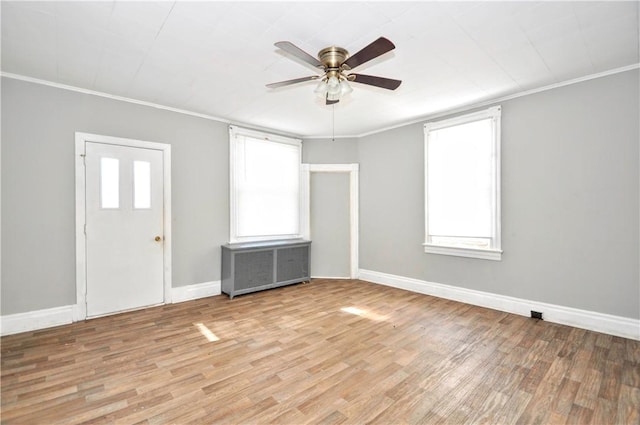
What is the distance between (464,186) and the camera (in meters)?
4.13

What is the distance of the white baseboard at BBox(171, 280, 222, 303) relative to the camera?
13.6ft

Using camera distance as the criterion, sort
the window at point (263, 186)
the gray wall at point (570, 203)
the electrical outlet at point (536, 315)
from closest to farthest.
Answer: the gray wall at point (570, 203), the electrical outlet at point (536, 315), the window at point (263, 186)

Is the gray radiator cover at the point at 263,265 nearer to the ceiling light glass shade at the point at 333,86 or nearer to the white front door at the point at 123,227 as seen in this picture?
the white front door at the point at 123,227

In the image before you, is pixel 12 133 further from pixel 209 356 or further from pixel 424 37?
pixel 424 37

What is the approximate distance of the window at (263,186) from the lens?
4.79 m

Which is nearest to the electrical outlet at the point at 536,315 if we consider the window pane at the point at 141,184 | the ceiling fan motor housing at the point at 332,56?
the ceiling fan motor housing at the point at 332,56

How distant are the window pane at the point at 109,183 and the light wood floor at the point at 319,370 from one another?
55.0 inches

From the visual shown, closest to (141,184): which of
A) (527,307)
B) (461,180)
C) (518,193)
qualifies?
(461,180)

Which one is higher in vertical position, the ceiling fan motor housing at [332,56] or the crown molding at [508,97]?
the crown molding at [508,97]

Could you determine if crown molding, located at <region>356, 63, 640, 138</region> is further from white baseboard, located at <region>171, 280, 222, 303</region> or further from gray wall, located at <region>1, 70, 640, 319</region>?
white baseboard, located at <region>171, 280, 222, 303</region>

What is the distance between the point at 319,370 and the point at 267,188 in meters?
3.36

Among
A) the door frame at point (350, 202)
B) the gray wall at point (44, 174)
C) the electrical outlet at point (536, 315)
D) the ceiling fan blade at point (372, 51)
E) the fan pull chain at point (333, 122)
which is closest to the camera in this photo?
the ceiling fan blade at point (372, 51)

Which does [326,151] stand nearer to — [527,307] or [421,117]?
[421,117]

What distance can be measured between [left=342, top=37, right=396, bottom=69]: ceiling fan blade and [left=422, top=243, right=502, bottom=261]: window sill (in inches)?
117
